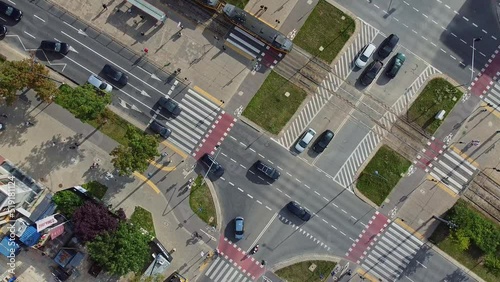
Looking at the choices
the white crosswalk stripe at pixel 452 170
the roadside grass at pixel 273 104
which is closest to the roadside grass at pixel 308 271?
the roadside grass at pixel 273 104

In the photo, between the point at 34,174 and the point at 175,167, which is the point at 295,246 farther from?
the point at 34,174

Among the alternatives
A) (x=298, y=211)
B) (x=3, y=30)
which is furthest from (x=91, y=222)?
(x=3, y=30)

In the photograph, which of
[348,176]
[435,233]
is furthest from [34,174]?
[435,233]

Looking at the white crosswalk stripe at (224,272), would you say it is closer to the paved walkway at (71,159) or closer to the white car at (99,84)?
the paved walkway at (71,159)

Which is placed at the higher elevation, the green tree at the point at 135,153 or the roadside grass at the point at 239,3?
the roadside grass at the point at 239,3

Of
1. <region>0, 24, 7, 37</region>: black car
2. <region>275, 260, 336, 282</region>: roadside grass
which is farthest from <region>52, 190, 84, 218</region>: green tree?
<region>275, 260, 336, 282</region>: roadside grass

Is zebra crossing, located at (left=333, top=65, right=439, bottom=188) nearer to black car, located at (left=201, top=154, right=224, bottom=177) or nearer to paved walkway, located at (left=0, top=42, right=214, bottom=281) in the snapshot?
black car, located at (left=201, top=154, right=224, bottom=177)

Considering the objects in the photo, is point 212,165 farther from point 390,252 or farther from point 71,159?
point 390,252
